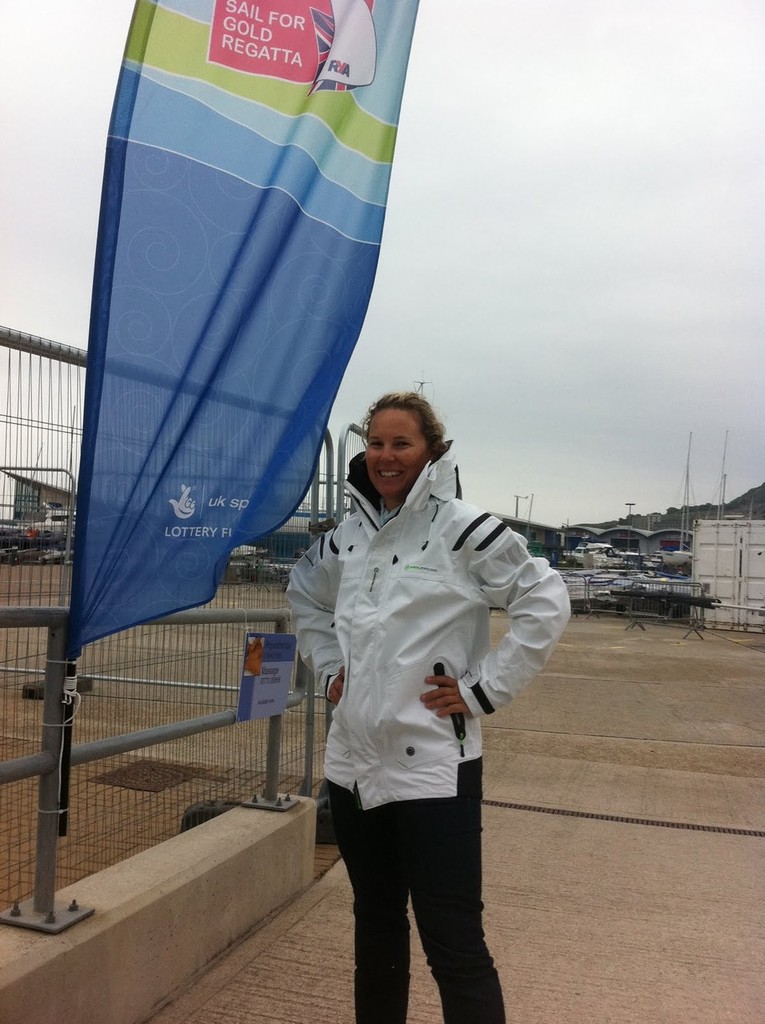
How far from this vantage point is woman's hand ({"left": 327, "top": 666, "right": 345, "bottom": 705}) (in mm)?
2576

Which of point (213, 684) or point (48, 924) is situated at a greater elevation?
point (213, 684)

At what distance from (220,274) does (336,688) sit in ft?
4.34

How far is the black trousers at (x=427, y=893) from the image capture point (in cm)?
217

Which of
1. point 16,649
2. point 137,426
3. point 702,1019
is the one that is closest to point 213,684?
point 16,649

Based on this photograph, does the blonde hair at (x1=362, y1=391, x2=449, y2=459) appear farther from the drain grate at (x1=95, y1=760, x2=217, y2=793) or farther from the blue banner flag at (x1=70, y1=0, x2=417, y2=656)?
the drain grate at (x1=95, y1=760, x2=217, y2=793)

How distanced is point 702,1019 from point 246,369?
2686 millimetres

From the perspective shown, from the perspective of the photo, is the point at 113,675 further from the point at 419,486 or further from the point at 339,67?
the point at 339,67

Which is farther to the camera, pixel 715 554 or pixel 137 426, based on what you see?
pixel 715 554

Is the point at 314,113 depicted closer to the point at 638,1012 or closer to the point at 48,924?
the point at 48,924

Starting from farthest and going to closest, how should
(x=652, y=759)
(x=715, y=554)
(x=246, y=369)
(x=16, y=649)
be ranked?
(x=715, y=554) → (x=652, y=759) → (x=16, y=649) → (x=246, y=369)

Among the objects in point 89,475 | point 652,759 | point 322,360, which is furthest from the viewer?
point 652,759

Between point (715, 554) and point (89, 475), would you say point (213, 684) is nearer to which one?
point (89, 475)

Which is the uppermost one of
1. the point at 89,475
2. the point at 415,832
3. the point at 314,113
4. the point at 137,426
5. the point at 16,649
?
the point at 314,113

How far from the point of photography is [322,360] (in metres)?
3.09
